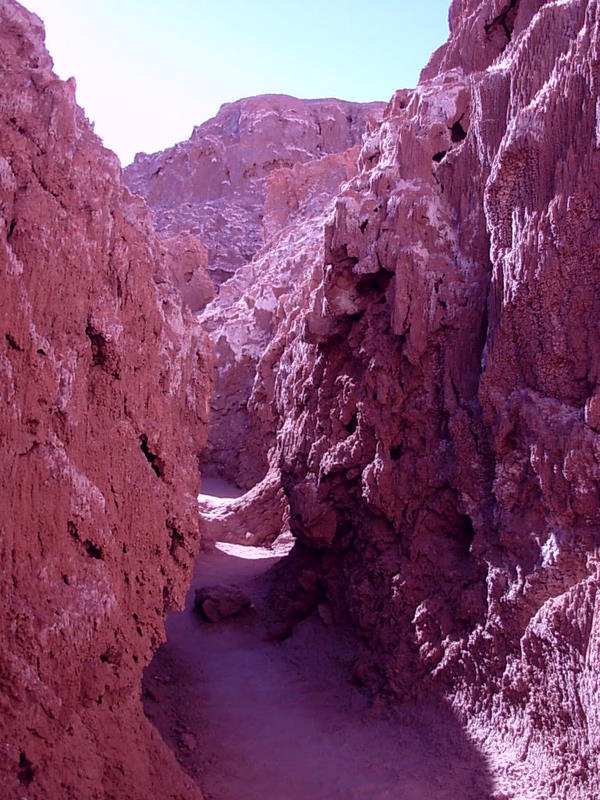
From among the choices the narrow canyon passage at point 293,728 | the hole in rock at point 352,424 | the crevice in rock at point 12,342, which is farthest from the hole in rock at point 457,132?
the crevice in rock at point 12,342

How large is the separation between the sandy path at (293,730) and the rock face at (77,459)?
192 cm

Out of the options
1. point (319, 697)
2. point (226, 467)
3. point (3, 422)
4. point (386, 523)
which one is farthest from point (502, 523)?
point (226, 467)

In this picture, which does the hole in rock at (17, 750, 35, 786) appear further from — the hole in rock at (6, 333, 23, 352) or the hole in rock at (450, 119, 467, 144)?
the hole in rock at (450, 119, 467, 144)

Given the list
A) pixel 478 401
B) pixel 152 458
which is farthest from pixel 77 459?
pixel 478 401

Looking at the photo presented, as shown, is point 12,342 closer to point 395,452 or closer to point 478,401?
point 478,401

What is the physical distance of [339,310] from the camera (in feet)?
39.0

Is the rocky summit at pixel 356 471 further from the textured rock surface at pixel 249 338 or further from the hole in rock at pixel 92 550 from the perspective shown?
the textured rock surface at pixel 249 338

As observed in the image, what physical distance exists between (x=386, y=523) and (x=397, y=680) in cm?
225

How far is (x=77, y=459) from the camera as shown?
600cm

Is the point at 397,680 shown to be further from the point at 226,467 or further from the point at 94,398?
the point at 226,467

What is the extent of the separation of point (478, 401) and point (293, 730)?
482cm

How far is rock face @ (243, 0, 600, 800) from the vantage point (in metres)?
7.41

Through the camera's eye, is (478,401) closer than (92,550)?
No

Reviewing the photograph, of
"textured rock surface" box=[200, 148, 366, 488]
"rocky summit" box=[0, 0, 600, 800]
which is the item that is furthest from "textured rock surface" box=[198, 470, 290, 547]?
"rocky summit" box=[0, 0, 600, 800]
